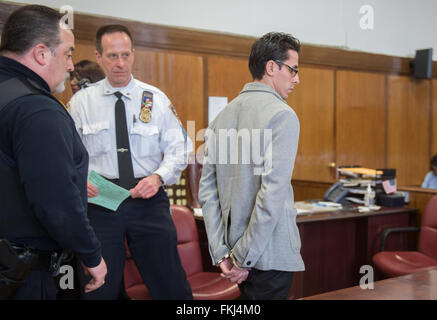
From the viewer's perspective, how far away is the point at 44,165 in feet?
4.34

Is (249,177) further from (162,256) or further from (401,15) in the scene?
(401,15)

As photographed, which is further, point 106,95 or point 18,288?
point 106,95

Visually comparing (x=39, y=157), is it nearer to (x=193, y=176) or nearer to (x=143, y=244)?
(x=143, y=244)

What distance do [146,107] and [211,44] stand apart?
2864 millimetres

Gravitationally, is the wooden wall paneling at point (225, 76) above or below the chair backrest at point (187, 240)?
above

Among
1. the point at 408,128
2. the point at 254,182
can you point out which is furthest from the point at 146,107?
the point at 408,128

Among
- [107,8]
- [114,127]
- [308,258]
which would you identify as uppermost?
[107,8]

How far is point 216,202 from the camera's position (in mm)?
1972

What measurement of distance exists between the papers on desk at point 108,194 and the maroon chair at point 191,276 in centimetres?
77

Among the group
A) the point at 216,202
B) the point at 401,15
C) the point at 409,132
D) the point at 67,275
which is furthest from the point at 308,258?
the point at 401,15

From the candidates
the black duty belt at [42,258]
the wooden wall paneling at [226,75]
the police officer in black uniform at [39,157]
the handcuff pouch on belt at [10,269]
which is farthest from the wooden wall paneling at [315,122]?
the handcuff pouch on belt at [10,269]

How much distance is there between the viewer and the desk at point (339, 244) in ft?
11.6

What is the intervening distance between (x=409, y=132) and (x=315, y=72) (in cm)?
207

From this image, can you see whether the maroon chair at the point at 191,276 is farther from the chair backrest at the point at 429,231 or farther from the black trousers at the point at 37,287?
the chair backrest at the point at 429,231
